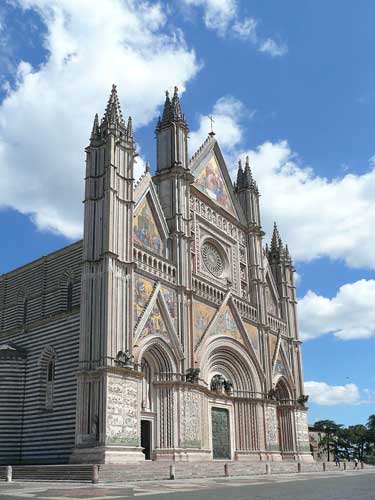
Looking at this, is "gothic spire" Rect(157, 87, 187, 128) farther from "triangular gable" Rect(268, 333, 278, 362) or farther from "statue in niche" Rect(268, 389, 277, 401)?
"statue in niche" Rect(268, 389, 277, 401)

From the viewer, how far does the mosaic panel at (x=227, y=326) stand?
35.2 meters

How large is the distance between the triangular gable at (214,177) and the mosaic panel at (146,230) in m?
6.39

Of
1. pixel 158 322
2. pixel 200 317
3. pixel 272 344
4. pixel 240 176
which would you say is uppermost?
pixel 240 176

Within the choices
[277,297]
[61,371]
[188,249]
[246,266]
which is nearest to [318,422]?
[277,297]

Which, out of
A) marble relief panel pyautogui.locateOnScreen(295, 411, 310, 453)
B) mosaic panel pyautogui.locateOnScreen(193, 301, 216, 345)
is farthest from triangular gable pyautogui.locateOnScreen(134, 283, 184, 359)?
marble relief panel pyautogui.locateOnScreen(295, 411, 310, 453)

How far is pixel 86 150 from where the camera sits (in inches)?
1208

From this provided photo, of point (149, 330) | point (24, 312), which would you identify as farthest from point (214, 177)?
point (24, 312)

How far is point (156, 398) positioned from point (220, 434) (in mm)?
6844

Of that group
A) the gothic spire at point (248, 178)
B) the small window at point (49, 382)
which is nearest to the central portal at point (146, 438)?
the small window at point (49, 382)

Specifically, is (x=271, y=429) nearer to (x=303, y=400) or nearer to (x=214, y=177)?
(x=303, y=400)

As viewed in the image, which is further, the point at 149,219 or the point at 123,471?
the point at 149,219

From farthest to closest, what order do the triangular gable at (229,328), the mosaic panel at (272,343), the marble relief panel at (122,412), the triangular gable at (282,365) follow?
1. the triangular gable at (282,365)
2. the mosaic panel at (272,343)
3. the triangular gable at (229,328)
4. the marble relief panel at (122,412)

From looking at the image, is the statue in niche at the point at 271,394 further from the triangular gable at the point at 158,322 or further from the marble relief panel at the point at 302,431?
the triangular gable at the point at 158,322

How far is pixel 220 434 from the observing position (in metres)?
34.1
